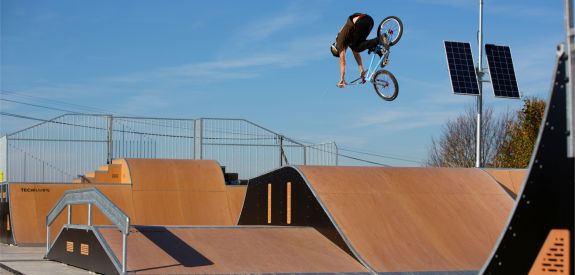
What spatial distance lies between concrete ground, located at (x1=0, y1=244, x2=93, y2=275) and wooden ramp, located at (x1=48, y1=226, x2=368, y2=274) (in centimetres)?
28

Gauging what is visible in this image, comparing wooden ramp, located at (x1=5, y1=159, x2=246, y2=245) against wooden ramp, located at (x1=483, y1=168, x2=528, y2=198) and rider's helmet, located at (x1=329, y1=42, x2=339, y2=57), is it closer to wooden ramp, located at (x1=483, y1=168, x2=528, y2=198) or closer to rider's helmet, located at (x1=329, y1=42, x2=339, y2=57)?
wooden ramp, located at (x1=483, y1=168, x2=528, y2=198)

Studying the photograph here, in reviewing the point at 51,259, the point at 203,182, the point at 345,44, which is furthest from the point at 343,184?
the point at 203,182

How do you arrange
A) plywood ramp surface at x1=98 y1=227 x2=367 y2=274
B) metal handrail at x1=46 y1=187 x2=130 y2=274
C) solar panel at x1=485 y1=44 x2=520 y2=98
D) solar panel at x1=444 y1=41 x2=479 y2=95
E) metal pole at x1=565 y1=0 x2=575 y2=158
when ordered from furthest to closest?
solar panel at x1=485 y1=44 x2=520 y2=98 < solar panel at x1=444 y1=41 x2=479 y2=95 < plywood ramp surface at x1=98 y1=227 x2=367 y2=274 < metal handrail at x1=46 y1=187 x2=130 y2=274 < metal pole at x1=565 y1=0 x2=575 y2=158

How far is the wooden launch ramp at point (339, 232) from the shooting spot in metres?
11.8

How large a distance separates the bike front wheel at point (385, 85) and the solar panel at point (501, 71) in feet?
25.3

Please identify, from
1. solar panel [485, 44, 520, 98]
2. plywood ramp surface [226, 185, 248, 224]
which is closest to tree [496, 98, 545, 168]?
solar panel [485, 44, 520, 98]

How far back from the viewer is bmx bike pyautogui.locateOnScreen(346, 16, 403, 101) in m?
13.4

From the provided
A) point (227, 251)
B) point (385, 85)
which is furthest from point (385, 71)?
point (227, 251)

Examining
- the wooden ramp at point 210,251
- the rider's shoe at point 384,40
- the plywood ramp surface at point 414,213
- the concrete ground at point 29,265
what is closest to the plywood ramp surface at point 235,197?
the concrete ground at point 29,265

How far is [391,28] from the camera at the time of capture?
44.1ft

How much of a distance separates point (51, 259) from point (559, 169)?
38.9ft

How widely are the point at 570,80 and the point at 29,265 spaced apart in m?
11.3

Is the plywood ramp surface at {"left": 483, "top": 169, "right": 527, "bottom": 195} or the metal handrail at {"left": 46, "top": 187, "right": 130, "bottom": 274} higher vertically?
the plywood ramp surface at {"left": 483, "top": 169, "right": 527, "bottom": 195}

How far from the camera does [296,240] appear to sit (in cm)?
1340
